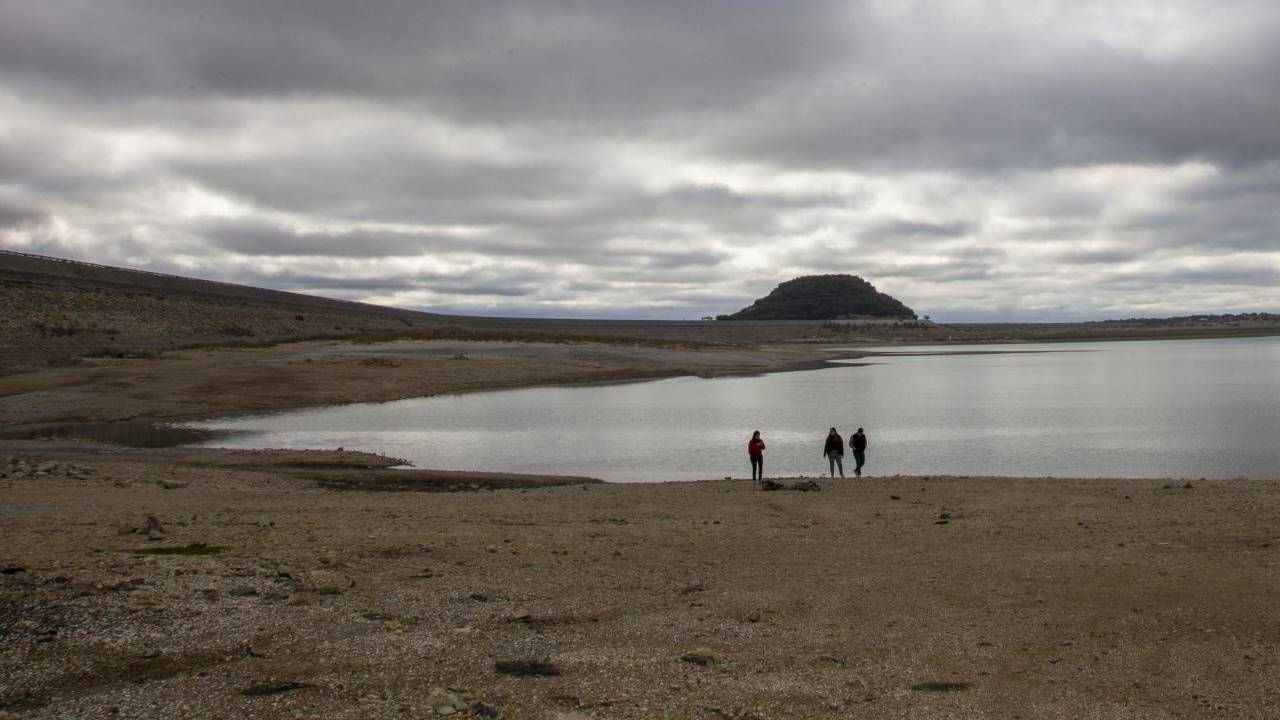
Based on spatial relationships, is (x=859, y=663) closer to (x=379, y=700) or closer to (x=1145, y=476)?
(x=379, y=700)

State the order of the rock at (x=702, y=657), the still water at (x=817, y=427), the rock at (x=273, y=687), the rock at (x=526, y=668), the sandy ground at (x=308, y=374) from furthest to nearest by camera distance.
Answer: the sandy ground at (x=308, y=374), the still water at (x=817, y=427), the rock at (x=702, y=657), the rock at (x=526, y=668), the rock at (x=273, y=687)

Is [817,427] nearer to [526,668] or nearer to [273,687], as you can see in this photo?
[526,668]

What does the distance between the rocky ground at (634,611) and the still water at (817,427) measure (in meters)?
9.80

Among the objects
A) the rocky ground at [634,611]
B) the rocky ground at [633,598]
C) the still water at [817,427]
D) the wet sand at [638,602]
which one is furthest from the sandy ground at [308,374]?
the rocky ground at [634,611]

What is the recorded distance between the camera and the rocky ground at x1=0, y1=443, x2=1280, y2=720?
8484mm

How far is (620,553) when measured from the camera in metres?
14.2

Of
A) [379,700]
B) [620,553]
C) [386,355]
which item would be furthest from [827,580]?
[386,355]

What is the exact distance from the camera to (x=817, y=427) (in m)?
37.0

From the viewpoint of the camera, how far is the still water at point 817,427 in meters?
27.9

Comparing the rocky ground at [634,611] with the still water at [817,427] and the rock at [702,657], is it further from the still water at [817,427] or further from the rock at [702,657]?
the still water at [817,427]

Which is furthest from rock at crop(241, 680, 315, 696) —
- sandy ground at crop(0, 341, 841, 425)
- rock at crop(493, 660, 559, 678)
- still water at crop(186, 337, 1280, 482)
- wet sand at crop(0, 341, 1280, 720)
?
sandy ground at crop(0, 341, 841, 425)

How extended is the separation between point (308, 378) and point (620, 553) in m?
42.3

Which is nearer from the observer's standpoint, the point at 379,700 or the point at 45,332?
the point at 379,700

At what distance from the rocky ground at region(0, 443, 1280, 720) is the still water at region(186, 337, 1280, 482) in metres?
9.80
